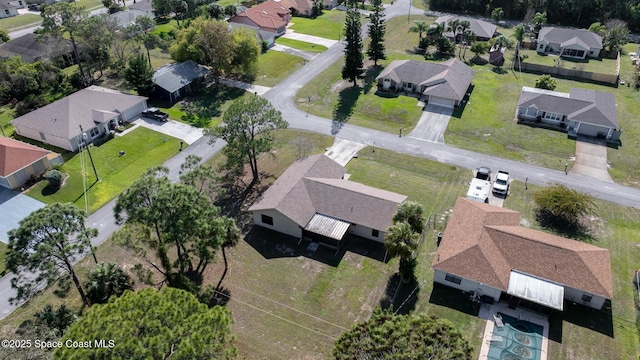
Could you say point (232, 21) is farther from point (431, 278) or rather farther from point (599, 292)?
point (599, 292)

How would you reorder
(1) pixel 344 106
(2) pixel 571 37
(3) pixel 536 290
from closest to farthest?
1. (3) pixel 536 290
2. (1) pixel 344 106
3. (2) pixel 571 37

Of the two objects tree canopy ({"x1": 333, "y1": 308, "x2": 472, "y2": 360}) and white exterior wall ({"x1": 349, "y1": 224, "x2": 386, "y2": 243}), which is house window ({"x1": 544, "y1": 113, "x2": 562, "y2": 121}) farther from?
tree canopy ({"x1": 333, "y1": 308, "x2": 472, "y2": 360})

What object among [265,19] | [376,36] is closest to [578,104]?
[376,36]

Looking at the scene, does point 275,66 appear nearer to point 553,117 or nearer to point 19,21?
point 553,117

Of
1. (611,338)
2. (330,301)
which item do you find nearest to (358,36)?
(330,301)

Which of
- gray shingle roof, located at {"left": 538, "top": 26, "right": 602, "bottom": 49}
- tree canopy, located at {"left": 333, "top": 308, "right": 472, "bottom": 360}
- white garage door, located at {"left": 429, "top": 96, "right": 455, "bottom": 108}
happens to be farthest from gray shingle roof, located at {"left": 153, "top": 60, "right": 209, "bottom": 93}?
gray shingle roof, located at {"left": 538, "top": 26, "right": 602, "bottom": 49}

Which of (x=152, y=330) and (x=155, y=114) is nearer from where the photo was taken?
(x=152, y=330)
